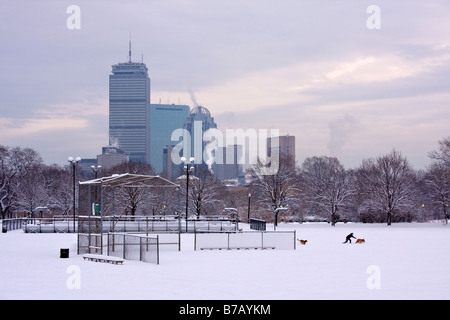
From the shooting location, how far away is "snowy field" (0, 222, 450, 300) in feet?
56.4

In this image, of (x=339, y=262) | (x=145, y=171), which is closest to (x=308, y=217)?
(x=145, y=171)

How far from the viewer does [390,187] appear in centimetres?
7588

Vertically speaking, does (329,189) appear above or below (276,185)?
below

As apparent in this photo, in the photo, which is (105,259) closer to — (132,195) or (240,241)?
(240,241)

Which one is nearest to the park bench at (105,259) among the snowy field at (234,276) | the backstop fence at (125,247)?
the snowy field at (234,276)

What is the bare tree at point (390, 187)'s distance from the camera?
7500cm

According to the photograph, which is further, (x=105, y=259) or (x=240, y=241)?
(x=240, y=241)

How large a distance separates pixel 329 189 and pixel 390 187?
29.2ft

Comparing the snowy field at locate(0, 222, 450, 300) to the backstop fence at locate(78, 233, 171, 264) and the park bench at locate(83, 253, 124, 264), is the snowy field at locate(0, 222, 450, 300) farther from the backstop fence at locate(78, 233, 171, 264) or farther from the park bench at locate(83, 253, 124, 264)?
the backstop fence at locate(78, 233, 171, 264)

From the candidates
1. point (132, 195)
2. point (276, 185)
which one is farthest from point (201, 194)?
point (132, 195)
